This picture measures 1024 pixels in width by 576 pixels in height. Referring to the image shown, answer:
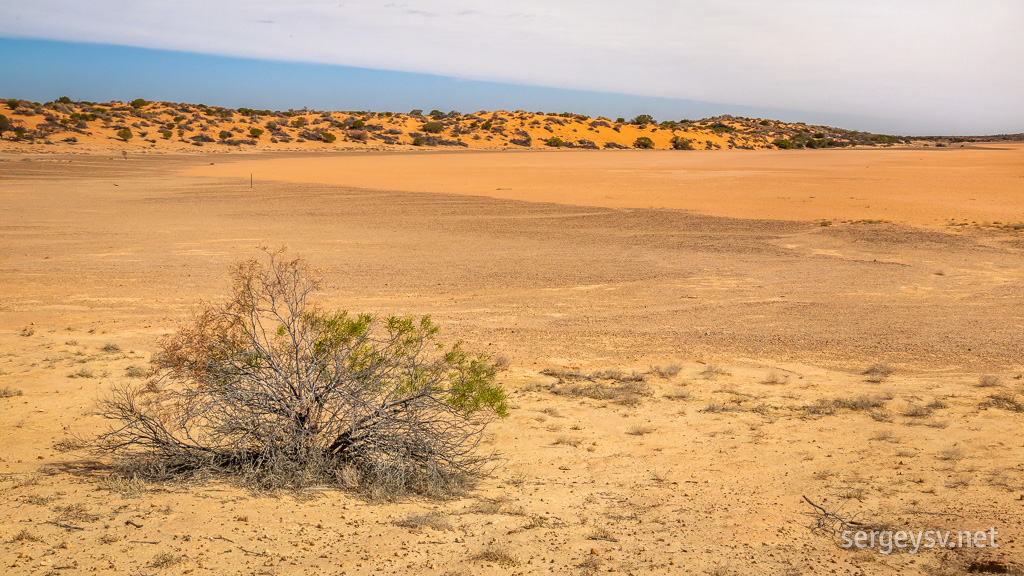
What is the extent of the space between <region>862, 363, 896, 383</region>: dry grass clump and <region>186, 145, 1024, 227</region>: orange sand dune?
55.5 feet

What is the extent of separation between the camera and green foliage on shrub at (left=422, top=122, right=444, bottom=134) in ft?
282

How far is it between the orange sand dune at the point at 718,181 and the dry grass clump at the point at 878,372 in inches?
666

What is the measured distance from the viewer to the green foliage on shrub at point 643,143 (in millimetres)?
87750

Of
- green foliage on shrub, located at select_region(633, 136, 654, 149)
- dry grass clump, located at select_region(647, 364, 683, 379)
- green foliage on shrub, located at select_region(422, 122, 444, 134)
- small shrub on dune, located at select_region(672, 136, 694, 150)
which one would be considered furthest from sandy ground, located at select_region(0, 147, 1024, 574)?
green foliage on shrub, located at select_region(633, 136, 654, 149)

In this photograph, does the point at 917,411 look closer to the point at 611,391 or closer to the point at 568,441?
the point at 611,391

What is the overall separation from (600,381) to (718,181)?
33014 mm

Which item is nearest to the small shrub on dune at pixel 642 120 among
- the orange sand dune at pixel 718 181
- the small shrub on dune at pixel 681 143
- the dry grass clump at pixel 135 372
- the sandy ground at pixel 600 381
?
the small shrub on dune at pixel 681 143

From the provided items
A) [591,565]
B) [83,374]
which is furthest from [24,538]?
[83,374]

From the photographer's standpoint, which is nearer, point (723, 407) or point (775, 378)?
point (723, 407)

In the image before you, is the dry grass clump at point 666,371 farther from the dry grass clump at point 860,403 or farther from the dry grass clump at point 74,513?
the dry grass clump at point 74,513

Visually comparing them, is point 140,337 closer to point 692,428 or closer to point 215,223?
point 692,428

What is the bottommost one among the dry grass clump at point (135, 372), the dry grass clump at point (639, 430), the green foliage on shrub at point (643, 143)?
the dry grass clump at point (135, 372)

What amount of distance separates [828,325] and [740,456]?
637cm

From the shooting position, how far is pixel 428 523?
5.61 m
